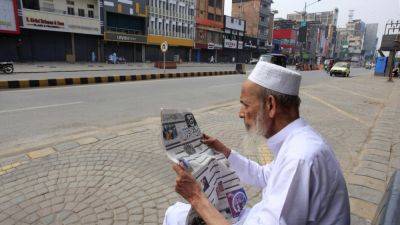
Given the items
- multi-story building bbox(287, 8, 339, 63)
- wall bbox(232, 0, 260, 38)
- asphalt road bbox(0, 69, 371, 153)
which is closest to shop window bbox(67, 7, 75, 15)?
asphalt road bbox(0, 69, 371, 153)

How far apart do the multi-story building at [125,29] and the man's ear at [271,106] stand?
3377 centimetres

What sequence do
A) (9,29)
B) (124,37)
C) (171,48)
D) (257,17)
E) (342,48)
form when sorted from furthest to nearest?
1. (342,48)
2. (257,17)
3. (171,48)
4. (124,37)
5. (9,29)

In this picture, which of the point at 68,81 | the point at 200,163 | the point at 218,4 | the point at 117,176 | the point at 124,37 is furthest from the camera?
the point at 218,4

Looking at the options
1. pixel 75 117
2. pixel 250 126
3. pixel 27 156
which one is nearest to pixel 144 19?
pixel 75 117

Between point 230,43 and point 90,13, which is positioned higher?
point 90,13

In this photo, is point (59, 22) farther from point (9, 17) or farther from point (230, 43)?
point (230, 43)

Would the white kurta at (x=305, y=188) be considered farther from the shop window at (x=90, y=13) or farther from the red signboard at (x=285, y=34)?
the red signboard at (x=285, y=34)

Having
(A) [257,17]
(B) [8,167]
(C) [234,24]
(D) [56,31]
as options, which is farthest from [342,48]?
(B) [8,167]

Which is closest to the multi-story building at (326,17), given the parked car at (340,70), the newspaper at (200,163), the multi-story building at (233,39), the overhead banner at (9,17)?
the multi-story building at (233,39)

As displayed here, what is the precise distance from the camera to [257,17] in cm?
6266

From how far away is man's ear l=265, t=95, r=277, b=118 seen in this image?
1.50 meters

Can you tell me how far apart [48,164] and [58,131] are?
189 centimetres

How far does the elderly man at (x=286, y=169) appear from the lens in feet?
4.03

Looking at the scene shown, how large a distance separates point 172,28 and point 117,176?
4130cm
